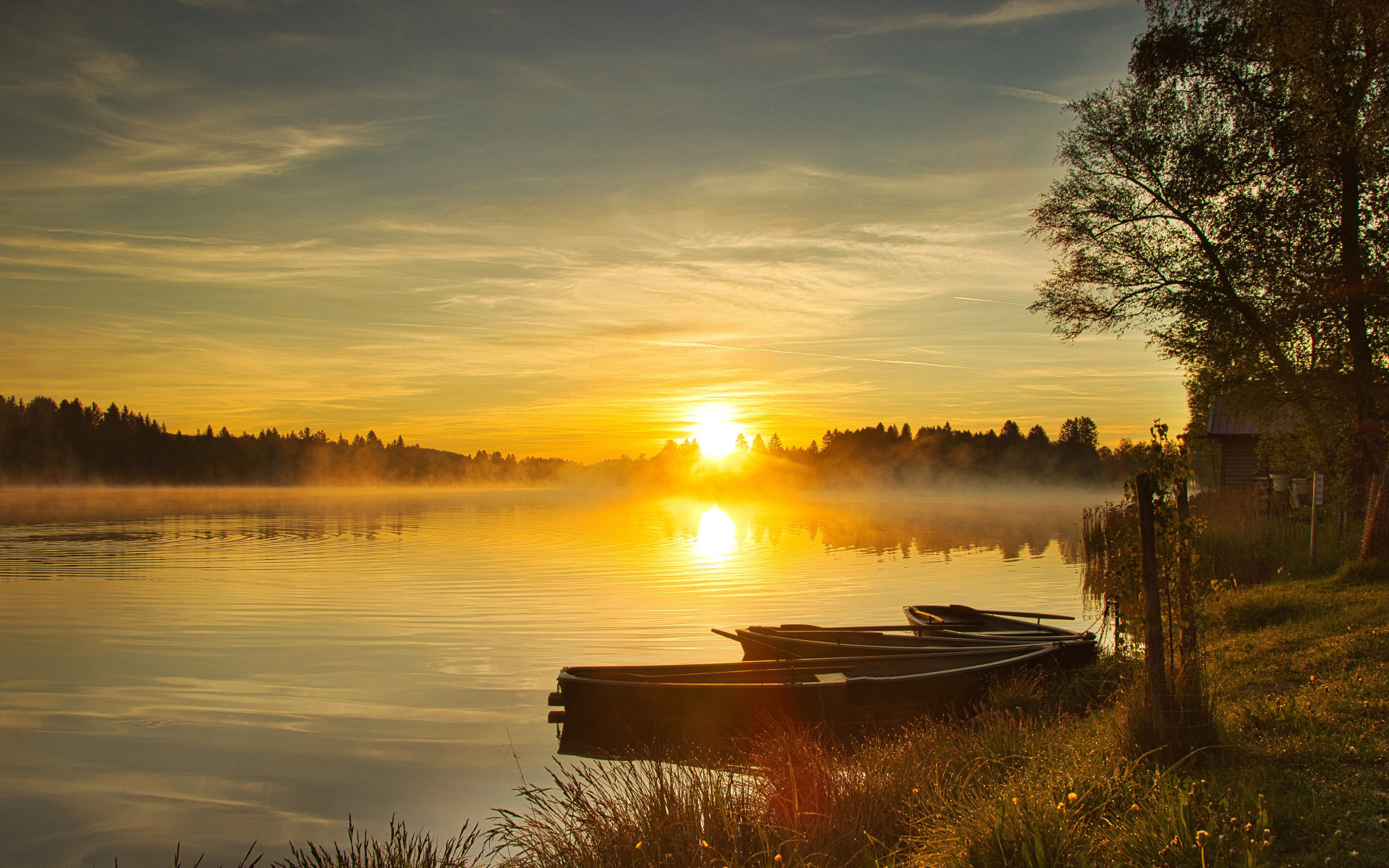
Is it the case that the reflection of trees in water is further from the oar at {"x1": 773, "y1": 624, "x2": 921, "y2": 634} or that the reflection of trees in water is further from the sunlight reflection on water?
the oar at {"x1": 773, "y1": 624, "x2": 921, "y2": 634}

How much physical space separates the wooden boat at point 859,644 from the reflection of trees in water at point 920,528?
2376 cm

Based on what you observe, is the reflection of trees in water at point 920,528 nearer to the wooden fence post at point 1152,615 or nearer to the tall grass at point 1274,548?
the tall grass at point 1274,548

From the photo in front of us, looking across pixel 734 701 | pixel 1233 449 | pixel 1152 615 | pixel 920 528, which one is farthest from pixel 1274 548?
pixel 920 528

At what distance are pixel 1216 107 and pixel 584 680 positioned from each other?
18582mm

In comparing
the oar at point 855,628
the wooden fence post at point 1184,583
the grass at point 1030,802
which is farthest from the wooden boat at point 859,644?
the wooden fence post at point 1184,583

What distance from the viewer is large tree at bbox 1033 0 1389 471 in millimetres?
16672

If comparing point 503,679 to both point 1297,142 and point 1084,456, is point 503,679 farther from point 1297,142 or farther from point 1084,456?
point 1084,456

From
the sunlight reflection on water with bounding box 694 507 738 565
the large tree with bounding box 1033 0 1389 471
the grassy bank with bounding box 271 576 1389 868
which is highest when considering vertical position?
the large tree with bounding box 1033 0 1389 471

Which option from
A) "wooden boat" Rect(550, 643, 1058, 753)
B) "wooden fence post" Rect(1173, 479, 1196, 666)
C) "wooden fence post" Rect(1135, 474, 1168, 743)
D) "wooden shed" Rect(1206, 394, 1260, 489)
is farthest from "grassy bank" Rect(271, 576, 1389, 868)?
"wooden shed" Rect(1206, 394, 1260, 489)

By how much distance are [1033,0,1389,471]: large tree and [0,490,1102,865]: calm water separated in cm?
787

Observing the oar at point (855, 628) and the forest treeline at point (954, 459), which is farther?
the forest treeline at point (954, 459)

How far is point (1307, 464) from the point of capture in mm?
26484

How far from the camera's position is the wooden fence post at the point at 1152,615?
7180 mm

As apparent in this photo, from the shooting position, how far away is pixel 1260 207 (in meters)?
18.8
